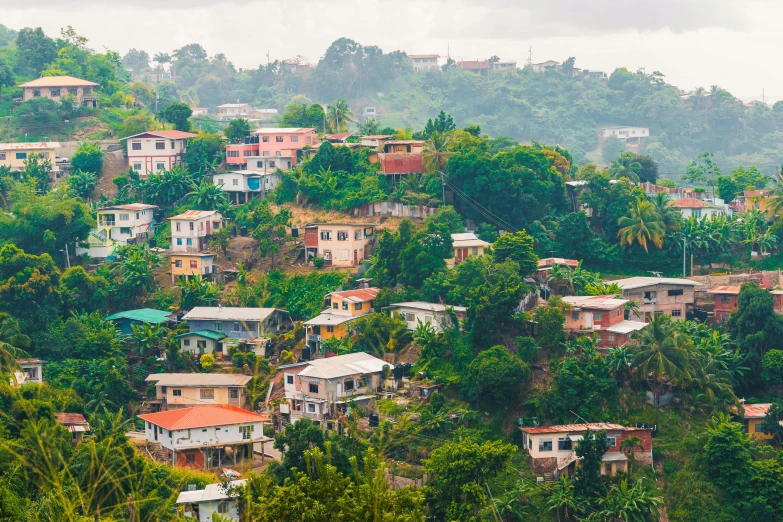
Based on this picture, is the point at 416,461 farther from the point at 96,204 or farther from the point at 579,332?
the point at 96,204

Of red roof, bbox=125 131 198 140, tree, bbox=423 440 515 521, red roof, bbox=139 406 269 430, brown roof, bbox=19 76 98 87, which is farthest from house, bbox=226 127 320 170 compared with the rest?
tree, bbox=423 440 515 521

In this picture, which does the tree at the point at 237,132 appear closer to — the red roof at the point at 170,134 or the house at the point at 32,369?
the red roof at the point at 170,134

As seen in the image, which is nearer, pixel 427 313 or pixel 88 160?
pixel 427 313

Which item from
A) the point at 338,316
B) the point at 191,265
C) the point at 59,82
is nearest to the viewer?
the point at 338,316

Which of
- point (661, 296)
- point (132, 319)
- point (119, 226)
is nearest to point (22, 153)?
point (119, 226)

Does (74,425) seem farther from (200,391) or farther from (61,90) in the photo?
(61,90)

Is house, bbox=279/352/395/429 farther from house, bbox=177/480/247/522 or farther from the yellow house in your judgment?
the yellow house
